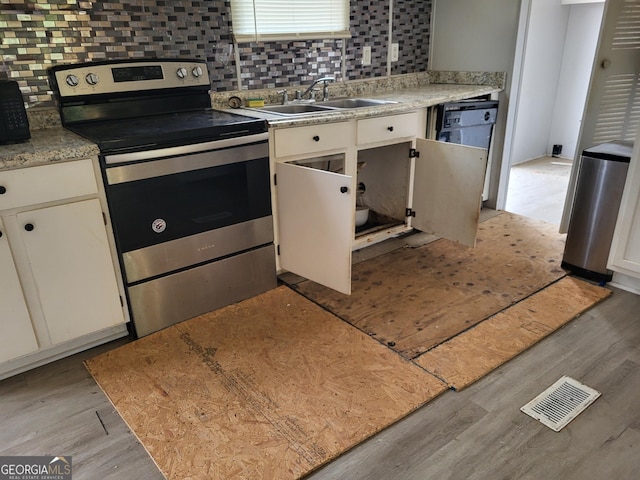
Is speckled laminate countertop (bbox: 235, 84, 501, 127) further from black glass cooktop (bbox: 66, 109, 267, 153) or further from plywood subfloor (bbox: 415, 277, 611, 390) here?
plywood subfloor (bbox: 415, 277, 611, 390)

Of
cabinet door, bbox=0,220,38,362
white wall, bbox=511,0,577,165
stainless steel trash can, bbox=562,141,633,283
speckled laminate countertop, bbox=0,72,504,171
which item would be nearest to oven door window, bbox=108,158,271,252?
speckled laminate countertop, bbox=0,72,504,171

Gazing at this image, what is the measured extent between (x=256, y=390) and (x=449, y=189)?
5.45ft

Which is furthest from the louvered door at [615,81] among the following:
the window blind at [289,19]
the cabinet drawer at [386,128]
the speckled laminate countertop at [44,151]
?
the speckled laminate countertop at [44,151]

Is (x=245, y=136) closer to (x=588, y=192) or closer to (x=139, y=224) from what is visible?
(x=139, y=224)

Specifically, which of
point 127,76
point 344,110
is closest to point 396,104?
point 344,110

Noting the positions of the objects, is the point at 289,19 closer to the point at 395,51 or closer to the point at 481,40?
the point at 395,51

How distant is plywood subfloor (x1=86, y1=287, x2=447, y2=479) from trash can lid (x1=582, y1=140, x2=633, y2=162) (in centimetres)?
151

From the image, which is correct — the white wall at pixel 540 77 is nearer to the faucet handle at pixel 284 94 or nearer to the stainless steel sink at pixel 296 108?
the stainless steel sink at pixel 296 108

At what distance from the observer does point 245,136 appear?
7.41 feet

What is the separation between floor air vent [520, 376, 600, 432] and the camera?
1.72 meters

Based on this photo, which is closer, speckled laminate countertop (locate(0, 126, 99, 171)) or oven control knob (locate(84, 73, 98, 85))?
speckled laminate countertop (locate(0, 126, 99, 171))

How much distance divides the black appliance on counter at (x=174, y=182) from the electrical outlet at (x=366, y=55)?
4.28 ft

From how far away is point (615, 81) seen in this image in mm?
2682

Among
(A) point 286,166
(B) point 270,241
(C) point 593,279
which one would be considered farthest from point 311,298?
(C) point 593,279
